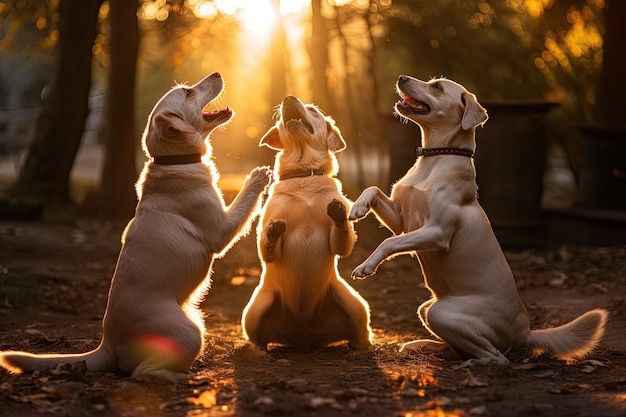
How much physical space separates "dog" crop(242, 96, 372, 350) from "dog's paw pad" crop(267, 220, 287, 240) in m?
0.13

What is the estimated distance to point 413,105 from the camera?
639cm

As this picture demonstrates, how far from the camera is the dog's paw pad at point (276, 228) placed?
6.01 metres

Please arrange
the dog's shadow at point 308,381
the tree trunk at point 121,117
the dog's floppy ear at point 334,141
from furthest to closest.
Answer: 1. the tree trunk at point 121,117
2. the dog's floppy ear at point 334,141
3. the dog's shadow at point 308,381

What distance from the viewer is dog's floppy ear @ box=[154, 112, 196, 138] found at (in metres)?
5.85

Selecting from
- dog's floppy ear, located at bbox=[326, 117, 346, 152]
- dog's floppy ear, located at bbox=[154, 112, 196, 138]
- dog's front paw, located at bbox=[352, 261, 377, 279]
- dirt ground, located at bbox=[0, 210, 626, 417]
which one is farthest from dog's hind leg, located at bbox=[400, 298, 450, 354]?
dog's floppy ear, located at bbox=[154, 112, 196, 138]

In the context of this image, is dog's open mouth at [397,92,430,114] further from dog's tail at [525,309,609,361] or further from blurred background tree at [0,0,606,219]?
blurred background tree at [0,0,606,219]

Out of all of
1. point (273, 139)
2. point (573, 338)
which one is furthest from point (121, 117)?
point (573, 338)

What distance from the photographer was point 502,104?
12625 mm

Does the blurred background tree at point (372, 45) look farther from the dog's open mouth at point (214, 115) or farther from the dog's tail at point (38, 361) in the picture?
the dog's tail at point (38, 361)

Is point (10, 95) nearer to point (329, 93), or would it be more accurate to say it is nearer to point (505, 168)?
point (329, 93)

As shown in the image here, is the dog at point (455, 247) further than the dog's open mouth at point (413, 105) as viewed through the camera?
No

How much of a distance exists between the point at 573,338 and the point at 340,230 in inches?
70.8

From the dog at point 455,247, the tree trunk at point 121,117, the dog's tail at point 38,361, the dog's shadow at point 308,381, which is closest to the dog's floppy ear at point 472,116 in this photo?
the dog at point 455,247

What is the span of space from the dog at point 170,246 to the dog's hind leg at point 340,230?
22.6 inches
